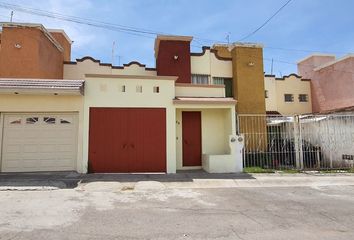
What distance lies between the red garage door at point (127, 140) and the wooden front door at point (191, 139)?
1.78m

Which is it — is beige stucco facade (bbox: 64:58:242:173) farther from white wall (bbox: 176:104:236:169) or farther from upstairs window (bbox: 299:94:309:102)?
upstairs window (bbox: 299:94:309:102)

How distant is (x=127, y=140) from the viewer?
12.7 meters

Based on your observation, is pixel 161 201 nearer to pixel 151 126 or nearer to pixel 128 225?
pixel 128 225

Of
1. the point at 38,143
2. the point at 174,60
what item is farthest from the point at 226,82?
the point at 38,143

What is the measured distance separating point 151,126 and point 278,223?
7.56 metres

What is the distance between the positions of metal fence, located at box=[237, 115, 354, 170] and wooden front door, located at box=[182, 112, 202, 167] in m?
2.03

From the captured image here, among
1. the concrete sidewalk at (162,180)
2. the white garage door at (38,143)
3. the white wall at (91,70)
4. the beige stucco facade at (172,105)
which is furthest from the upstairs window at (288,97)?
the white garage door at (38,143)

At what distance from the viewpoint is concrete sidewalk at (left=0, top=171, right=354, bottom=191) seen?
10070mm

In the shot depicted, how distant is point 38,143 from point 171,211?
760 cm

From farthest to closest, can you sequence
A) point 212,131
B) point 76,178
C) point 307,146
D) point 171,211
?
point 307,146 < point 212,131 < point 76,178 < point 171,211

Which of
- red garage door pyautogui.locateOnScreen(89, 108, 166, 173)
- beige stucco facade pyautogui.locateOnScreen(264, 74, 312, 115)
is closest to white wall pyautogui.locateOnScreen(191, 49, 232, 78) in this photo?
beige stucco facade pyautogui.locateOnScreen(264, 74, 312, 115)

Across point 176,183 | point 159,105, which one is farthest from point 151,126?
point 176,183

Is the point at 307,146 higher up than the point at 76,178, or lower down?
higher up

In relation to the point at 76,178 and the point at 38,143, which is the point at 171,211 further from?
the point at 38,143
